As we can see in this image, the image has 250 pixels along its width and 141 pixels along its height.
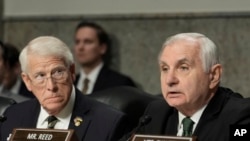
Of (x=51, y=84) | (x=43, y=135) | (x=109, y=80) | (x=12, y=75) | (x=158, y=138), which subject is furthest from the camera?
(x=12, y=75)

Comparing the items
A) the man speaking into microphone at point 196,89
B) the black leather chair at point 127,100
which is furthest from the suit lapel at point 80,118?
the man speaking into microphone at point 196,89

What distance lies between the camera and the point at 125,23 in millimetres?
6988

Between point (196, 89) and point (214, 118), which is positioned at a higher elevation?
point (196, 89)

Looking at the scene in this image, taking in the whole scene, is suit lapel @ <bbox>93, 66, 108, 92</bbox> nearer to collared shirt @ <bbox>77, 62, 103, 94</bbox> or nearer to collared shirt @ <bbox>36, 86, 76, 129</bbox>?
collared shirt @ <bbox>77, 62, 103, 94</bbox>

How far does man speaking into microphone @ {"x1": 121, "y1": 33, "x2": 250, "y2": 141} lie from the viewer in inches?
142

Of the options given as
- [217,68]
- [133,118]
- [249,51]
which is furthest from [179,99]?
[249,51]

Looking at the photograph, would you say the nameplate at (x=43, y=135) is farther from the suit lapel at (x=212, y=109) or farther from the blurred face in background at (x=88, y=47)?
the blurred face in background at (x=88, y=47)

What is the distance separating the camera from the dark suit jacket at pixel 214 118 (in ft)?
11.7

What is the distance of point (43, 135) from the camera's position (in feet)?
11.1

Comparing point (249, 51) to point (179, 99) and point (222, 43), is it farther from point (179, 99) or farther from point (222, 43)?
point (179, 99)

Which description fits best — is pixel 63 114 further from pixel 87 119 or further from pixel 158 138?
pixel 158 138

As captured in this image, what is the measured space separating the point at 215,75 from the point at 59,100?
97 cm

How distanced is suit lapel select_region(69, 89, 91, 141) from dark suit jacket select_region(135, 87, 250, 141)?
0.41m

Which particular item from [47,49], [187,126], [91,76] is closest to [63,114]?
[47,49]
